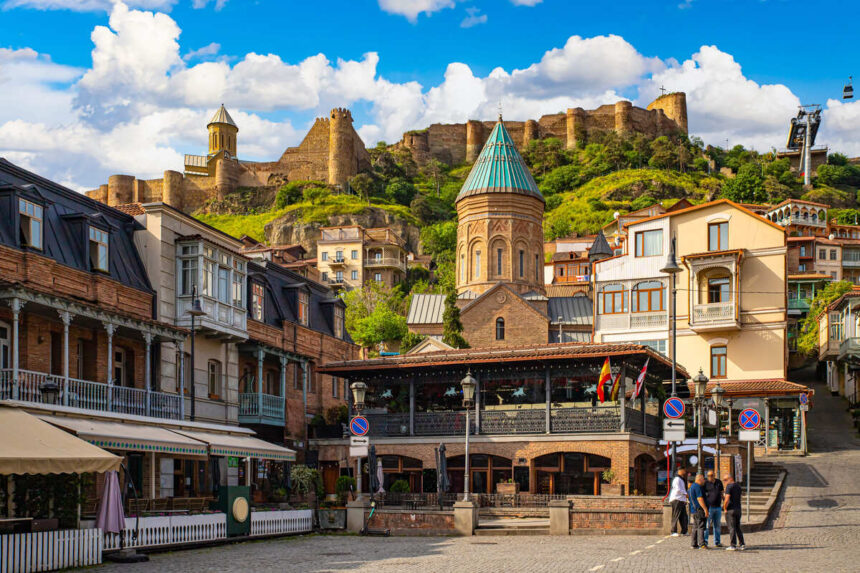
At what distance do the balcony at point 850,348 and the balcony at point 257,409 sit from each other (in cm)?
3047

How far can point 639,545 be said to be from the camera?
20109 mm

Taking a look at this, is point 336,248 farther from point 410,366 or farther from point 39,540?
point 39,540

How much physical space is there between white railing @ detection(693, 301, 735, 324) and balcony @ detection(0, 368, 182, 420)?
86.6ft

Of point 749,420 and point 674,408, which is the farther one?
point 749,420

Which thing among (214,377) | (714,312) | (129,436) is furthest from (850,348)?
(129,436)

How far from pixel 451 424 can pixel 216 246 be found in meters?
9.47

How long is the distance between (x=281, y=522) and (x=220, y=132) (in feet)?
449

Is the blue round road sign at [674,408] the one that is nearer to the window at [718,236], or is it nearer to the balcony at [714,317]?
the balcony at [714,317]

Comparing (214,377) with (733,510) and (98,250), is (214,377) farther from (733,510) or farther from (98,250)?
(733,510)

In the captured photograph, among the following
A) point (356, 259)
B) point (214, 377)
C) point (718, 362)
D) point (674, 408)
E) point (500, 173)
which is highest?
point (500, 173)

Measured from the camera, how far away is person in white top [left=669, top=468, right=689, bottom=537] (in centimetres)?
2145

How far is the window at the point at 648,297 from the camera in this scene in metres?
47.8

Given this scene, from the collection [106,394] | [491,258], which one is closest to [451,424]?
[106,394]

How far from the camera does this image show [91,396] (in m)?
24.3
